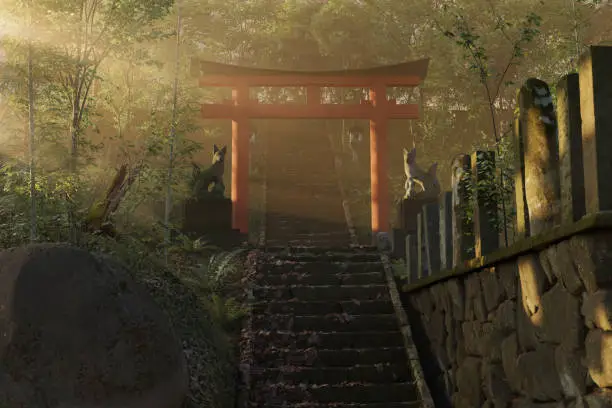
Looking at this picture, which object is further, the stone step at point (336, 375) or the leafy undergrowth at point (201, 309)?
the stone step at point (336, 375)

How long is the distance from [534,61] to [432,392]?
53.1 ft

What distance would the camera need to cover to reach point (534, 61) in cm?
2014

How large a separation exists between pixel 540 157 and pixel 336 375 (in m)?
3.85

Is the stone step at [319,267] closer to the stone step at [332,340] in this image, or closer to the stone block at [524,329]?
the stone step at [332,340]

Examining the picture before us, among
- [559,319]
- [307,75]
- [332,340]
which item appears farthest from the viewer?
[307,75]

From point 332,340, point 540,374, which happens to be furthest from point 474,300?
point 332,340

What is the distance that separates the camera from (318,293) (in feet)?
27.6

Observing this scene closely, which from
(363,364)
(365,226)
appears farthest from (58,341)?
(365,226)

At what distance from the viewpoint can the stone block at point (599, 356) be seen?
289 cm

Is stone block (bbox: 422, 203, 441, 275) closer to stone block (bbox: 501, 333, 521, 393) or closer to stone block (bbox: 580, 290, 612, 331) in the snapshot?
stone block (bbox: 501, 333, 521, 393)

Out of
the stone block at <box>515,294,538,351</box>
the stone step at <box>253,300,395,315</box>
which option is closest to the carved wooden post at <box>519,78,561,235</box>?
the stone block at <box>515,294,538,351</box>

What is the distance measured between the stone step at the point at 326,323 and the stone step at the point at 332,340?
19 centimetres

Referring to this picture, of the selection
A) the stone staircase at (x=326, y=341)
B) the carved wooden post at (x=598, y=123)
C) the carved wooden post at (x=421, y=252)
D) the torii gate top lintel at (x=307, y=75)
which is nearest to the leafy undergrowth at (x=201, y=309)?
the stone staircase at (x=326, y=341)

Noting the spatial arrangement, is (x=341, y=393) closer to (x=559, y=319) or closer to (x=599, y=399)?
(x=559, y=319)
